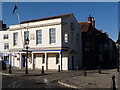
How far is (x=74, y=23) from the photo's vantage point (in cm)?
2998

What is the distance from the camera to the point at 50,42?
27406 mm

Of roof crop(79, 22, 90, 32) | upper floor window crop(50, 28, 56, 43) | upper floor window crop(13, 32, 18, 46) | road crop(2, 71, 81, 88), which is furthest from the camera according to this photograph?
roof crop(79, 22, 90, 32)

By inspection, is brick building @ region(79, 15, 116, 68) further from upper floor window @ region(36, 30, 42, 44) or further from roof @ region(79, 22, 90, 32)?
upper floor window @ region(36, 30, 42, 44)

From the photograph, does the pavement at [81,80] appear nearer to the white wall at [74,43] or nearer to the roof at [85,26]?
the white wall at [74,43]

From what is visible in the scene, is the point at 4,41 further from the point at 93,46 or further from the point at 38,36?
the point at 93,46

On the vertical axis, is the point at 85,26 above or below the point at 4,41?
above

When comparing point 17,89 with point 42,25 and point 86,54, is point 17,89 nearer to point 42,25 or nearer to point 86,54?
point 42,25

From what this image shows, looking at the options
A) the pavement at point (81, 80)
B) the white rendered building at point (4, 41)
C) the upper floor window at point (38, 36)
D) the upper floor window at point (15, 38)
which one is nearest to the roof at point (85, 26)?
the upper floor window at point (38, 36)

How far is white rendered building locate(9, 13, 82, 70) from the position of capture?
87.3ft

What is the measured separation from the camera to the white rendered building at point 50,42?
26609mm

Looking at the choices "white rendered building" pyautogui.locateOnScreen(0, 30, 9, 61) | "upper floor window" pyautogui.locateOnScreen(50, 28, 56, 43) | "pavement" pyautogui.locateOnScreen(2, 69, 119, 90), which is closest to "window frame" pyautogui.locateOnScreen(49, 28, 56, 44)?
"upper floor window" pyautogui.locateOnScreen(50, 28, 56, 43)

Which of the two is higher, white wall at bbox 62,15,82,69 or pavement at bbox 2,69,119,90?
white wall at bbox 62,15,82,69

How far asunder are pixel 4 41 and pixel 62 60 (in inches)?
914

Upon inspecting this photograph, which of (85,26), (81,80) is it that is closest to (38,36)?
(85,26)
